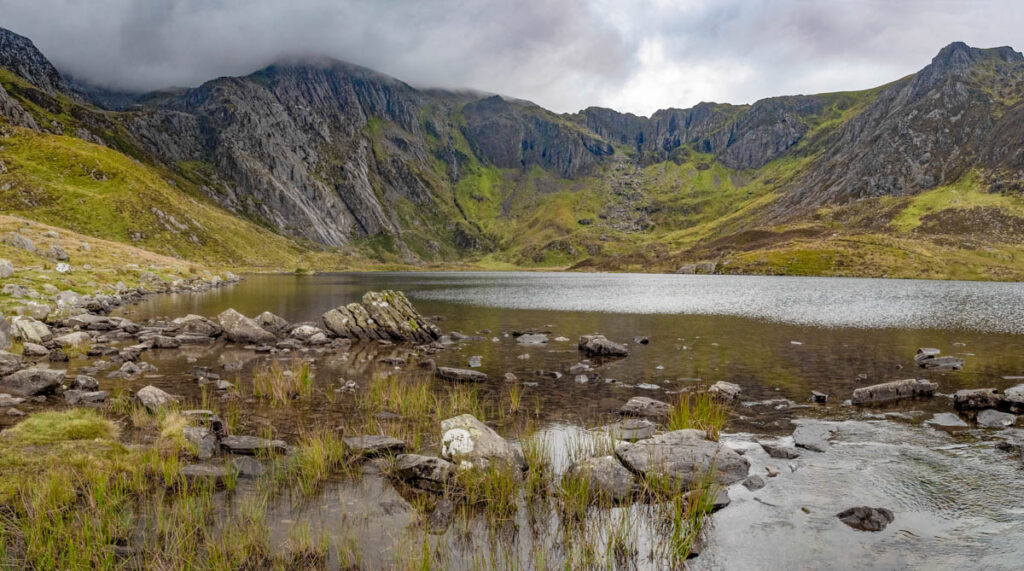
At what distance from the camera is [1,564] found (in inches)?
309

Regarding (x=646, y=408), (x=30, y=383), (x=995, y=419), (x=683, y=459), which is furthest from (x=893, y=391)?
(x=30, y=383)

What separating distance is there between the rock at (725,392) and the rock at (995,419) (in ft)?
29.8

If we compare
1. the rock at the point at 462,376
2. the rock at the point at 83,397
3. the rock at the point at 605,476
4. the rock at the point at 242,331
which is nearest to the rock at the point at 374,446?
the rock at the point at 605,476

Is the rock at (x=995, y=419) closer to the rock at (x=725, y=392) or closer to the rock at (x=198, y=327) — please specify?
the rock at (x=725, y=392)

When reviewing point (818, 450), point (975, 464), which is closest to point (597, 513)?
point (818, 450)

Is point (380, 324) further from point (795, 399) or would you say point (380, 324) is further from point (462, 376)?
point (795, 399)

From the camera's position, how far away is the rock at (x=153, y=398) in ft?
60.8

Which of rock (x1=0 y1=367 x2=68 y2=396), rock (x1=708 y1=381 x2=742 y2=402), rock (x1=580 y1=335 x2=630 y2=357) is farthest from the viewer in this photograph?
rock (x1=580 y1=335 x2=630 y2=357)

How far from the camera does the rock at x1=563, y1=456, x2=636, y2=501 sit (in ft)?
40.2

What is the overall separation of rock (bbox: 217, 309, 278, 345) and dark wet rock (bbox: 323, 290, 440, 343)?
5.98 m

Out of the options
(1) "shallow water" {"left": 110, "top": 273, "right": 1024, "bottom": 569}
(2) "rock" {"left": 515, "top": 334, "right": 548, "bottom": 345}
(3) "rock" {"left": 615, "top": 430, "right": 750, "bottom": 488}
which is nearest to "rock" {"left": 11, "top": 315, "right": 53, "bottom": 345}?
(1) "shallow water" {"left": 110, "top": 273, "right": 1024, "bottom": 569}

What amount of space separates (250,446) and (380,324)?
2937 centimetres

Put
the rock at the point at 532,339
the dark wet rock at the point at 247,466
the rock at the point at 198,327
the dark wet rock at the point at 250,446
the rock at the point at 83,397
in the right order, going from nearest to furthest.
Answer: the dark wet rock at the point at 247,466 < the dark wet rock at the point at 250,446 < the rock at the point at 83,397 < the rock at the point at 198,327 < the rock at the point at 532,339

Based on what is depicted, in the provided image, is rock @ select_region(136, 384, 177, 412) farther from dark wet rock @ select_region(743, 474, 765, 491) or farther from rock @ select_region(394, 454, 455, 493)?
dark wet rock @ select_region(743, 474, 765, 491)
